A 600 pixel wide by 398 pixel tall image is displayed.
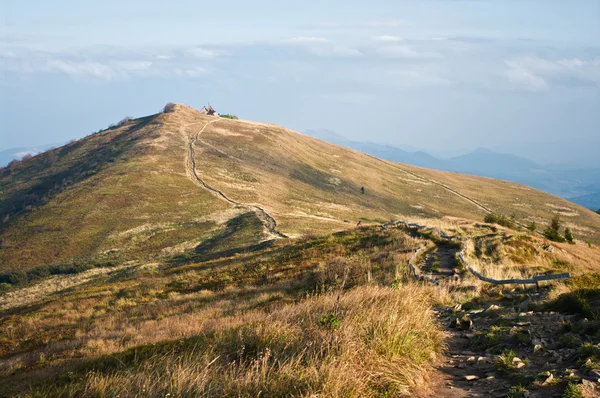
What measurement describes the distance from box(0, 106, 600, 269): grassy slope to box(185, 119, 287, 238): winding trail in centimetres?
128

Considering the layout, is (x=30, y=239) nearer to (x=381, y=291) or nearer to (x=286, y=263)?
(x=286, y=263)

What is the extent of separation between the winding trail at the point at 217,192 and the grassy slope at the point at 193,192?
128 centimetres

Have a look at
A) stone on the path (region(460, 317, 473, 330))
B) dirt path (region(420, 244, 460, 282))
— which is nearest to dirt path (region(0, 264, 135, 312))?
dirt path (region(420, 244, 460, 282))

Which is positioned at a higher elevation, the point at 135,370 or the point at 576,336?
the point at 576,336

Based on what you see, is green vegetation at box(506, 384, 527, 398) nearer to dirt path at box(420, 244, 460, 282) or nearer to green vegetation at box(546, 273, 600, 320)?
green vegetation at box(546, 273, 600, 320)

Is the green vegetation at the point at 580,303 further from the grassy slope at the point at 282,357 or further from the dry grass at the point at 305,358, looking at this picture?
the dry grass at the point at 305,358

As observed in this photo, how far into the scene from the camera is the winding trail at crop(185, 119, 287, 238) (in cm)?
6050

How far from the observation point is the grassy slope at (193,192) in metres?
64.6

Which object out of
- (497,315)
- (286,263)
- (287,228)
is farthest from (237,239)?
(497,315)

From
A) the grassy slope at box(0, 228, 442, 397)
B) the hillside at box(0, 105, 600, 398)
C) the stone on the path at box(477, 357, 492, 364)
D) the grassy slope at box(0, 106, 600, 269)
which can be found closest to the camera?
the grassy slope at box(0, 228, 442, 397)

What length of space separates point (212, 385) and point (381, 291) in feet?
15.1

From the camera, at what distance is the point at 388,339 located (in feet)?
25.2

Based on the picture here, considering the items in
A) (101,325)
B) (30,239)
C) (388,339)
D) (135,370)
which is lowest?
(30,239)

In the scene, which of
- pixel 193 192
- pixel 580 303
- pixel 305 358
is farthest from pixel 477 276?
pixel 193 192
